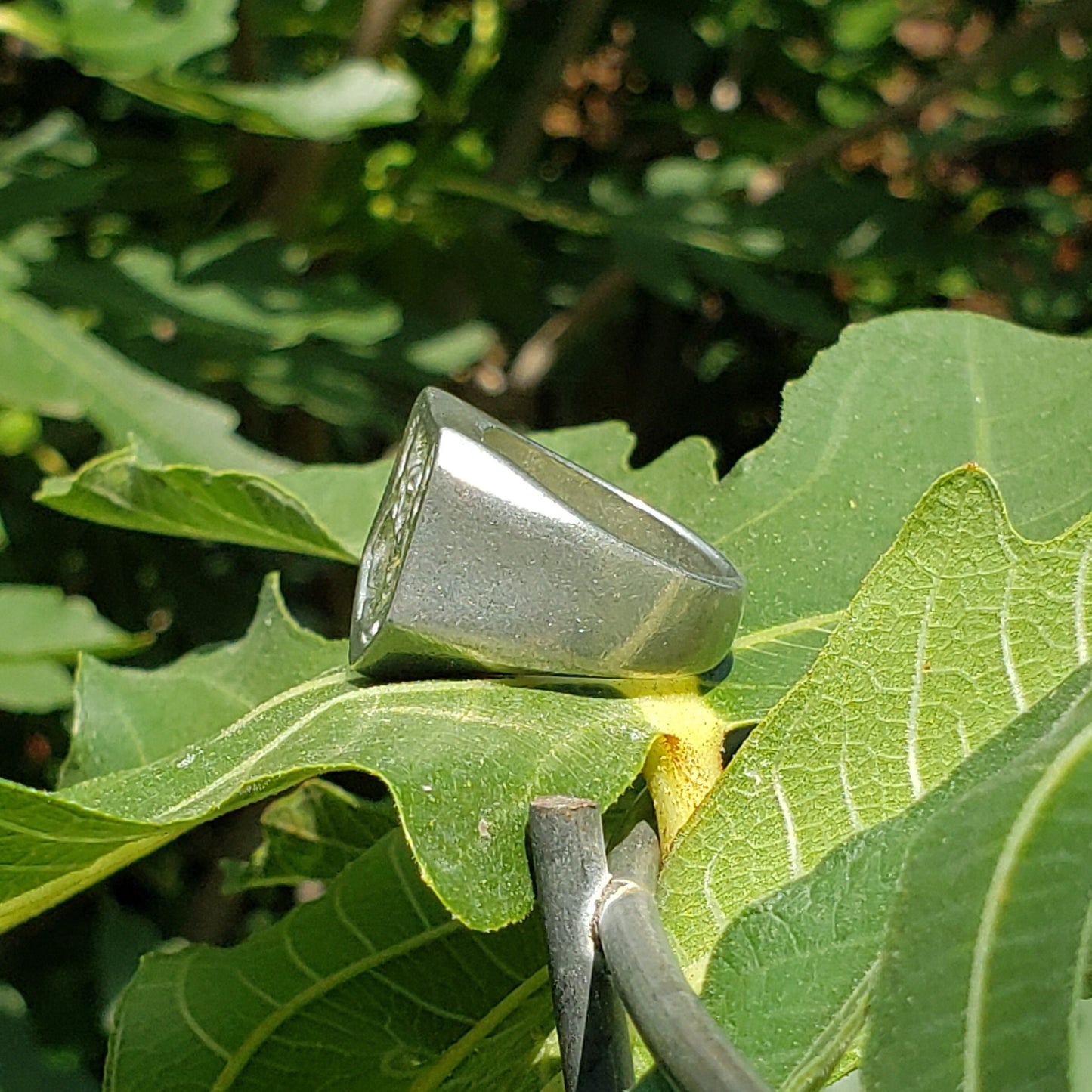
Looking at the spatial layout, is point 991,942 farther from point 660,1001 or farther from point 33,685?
point 33,685

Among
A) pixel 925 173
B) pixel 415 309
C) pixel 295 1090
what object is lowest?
pixel 415 309

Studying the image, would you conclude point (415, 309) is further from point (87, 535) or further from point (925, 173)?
point (925, 173)

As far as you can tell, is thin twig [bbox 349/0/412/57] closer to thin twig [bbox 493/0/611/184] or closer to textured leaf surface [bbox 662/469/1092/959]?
thin twig [bbox 493/0/611/184]

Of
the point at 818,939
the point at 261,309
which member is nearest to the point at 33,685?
the point at 261,309

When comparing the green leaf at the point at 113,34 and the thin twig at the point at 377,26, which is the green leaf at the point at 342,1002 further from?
the thin twig at the point at 377,26

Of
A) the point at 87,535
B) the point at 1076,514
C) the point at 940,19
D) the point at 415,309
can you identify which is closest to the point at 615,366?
the point at 415,309

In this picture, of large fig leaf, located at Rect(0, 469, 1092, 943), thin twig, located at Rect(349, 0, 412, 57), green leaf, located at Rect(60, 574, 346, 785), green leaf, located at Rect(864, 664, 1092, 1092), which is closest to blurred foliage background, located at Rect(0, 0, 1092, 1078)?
thin twig, located at Rect(349, 0, 412, 57)

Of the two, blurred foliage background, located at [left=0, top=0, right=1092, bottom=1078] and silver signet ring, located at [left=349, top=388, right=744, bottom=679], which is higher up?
silver signet ring, located at [left=349, top=388, right=744, bottom=679]
